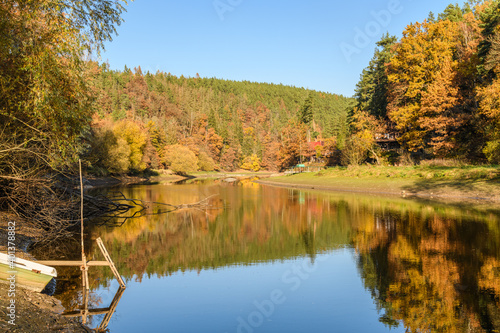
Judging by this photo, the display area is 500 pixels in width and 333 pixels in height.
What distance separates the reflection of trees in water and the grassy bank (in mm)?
13856

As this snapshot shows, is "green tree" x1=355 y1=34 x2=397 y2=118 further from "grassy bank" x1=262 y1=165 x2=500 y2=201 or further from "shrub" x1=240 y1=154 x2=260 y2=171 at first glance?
"shrub" x1=240 y1=154 x2=260 y2=171

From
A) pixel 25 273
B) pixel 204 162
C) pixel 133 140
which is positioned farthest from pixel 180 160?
pixel 25 273

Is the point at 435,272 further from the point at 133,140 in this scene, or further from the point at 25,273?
the point at 133,140

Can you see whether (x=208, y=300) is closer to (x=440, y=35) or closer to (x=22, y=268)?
(x=22, y=268)

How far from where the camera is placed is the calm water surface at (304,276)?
856 cm

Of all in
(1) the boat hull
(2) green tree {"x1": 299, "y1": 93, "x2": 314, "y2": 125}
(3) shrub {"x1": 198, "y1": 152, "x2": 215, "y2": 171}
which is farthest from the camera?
(3) shrub {"x1": 198, "y1": 152, "x2": 215, "y2": 171}

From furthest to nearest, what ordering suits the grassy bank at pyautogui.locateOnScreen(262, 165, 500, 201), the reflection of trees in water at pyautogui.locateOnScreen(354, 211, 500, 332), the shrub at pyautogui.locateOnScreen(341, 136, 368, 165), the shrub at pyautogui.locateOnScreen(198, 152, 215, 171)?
the shrub at pyautogui.locateOnScreen(198, 152, 215, 171)
the shrub at pyautogui.locateOnScreen(341, 136, 368, 165)
the grassy bank at pyautogui.locateOnScreen(262, 165, 500, 201)
the reflection of trees in water at pyautogui.locateOnScreen(354, 211, 500, 332)

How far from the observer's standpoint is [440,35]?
48688mm

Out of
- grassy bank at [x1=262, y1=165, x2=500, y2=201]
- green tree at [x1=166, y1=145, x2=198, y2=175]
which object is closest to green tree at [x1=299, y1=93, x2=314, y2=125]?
green tree at [x1=166, y1=145, x2=198, y2=175]

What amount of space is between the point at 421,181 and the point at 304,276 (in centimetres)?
3072

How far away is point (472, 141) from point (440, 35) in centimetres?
1603

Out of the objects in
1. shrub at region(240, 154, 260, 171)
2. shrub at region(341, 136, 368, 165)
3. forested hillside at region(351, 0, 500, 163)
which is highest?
forested hillside at region(351, 0, 500, 163)

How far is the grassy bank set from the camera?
31.7m

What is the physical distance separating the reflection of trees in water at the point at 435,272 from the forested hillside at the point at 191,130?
4331 cm
